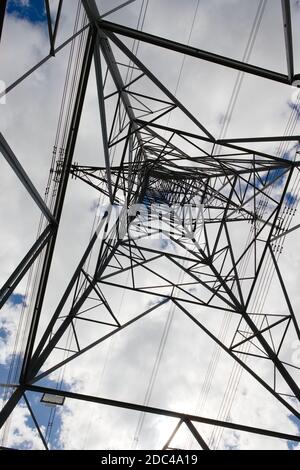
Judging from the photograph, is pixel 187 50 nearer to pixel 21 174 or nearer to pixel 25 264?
pixel 21 174

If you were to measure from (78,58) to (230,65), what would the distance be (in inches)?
108

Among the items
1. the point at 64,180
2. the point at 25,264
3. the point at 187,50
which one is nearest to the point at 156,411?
the point at 25,264

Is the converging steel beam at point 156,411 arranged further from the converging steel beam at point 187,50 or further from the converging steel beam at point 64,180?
the converging steel beam at point 187,50

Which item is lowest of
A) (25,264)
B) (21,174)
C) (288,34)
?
(25,264)

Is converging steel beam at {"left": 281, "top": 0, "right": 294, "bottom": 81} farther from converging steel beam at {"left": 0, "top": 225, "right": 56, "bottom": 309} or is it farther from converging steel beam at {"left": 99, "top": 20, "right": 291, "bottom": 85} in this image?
converging steel beam at {"left": 0, "top": 225, "right": 56, "bottom": 309}

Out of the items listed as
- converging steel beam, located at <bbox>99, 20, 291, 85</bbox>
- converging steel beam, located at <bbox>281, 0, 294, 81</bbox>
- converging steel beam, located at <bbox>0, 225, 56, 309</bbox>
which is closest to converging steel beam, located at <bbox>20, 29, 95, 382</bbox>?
converging steel beam, located at <bbox>0, 225, 56, 309</bbox>

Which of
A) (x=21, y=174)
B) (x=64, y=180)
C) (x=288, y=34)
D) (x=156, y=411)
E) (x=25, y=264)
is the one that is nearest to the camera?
(x=21, y=174)

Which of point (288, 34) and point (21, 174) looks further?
point (288, 34)

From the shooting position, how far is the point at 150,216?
1182cm

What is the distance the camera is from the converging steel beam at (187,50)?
5.68 m

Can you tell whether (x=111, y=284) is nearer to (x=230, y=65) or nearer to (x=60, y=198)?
(x=60, y=198)

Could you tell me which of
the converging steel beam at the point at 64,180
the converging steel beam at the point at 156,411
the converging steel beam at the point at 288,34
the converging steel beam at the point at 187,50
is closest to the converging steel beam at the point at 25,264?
the converging steel beam at the point at 64,180

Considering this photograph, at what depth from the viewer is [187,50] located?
5.73 metres

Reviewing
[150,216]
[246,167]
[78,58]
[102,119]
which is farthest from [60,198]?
[246,167]
